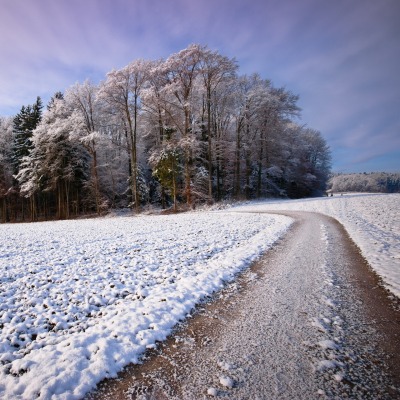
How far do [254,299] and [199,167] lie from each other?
22.8 m

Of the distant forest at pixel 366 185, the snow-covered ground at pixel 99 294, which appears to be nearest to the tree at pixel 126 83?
the snow-covered ground at pixel 99 294

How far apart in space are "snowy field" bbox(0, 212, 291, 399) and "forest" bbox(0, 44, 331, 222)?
53.4ft

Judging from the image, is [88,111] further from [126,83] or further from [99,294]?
[99,294]

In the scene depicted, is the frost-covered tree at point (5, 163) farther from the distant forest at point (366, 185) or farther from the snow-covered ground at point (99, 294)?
the distant forest at point (366, 185)

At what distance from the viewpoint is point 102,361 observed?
121 inches

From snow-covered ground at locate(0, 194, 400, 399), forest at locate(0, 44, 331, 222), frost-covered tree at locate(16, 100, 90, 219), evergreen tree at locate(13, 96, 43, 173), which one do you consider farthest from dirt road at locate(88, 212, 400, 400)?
evergreen tree at locate(13, 96, 43, 173)

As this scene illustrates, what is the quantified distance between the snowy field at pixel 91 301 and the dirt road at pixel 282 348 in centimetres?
40

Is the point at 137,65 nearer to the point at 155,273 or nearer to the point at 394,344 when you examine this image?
the point at 155,273

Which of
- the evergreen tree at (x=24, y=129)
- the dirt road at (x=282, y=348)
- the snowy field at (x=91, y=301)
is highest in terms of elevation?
the evergreen tree at (x=24, y=129)

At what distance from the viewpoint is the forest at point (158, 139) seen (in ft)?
78.4

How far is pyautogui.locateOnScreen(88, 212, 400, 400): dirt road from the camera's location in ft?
8.63

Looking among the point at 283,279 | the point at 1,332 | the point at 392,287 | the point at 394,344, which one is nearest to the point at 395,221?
the point at 392,287

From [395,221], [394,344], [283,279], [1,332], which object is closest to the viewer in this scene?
[394,344]

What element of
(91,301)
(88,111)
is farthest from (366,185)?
(91,301)
